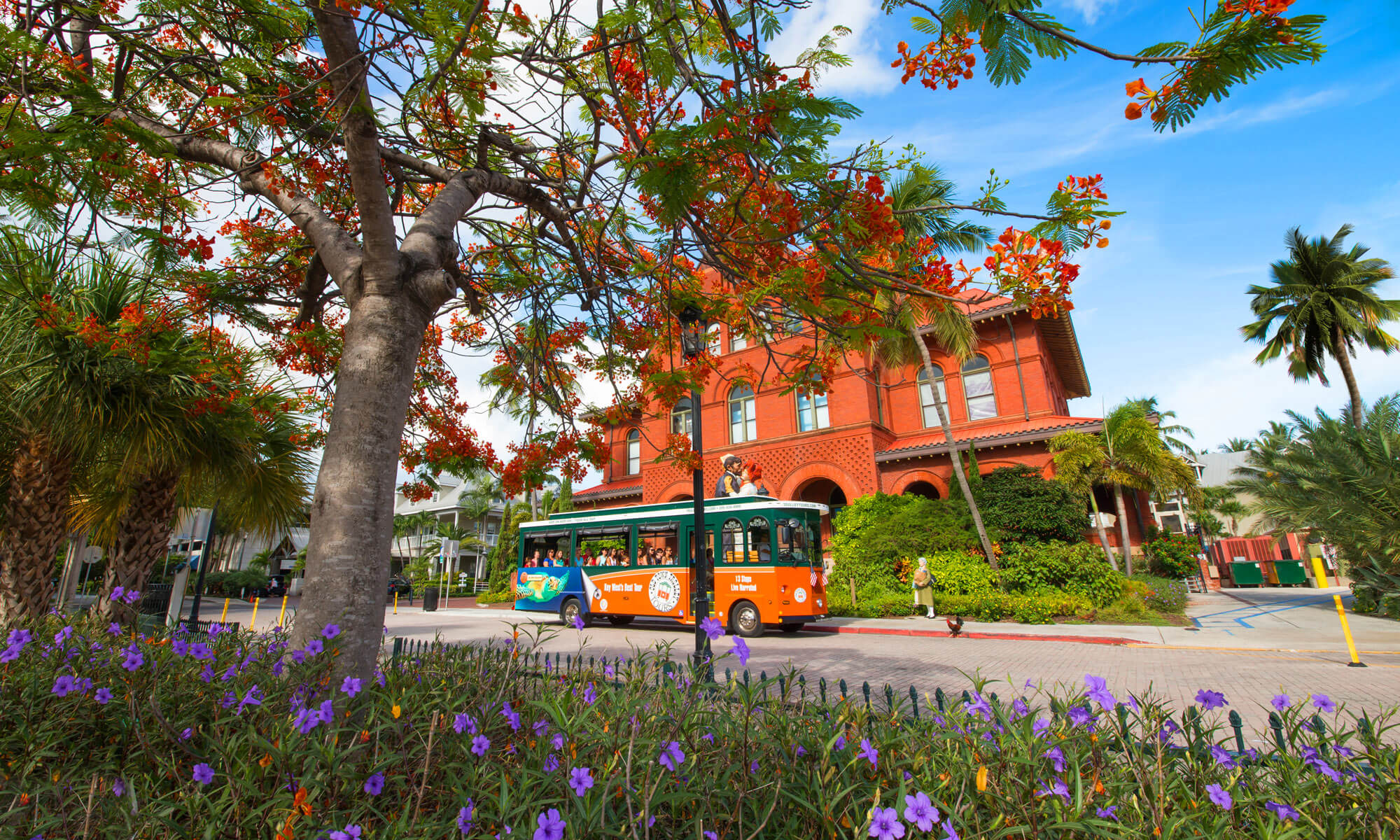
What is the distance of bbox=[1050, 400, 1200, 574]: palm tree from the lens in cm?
1698

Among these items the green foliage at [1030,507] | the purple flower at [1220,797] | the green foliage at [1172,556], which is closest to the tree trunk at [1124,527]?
the green foliage at [1172,556]

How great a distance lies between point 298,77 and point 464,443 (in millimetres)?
3473

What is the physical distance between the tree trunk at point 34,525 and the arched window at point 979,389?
2142 centimetres

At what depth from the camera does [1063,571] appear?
15.5m

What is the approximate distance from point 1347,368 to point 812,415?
660 inches

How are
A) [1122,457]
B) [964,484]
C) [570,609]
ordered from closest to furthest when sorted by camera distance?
[570,609] < [964,484] < [1122,457]

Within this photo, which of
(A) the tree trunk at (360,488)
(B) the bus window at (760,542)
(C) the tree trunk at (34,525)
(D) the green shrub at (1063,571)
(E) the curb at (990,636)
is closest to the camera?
(A) the tree trunk at (360,488)

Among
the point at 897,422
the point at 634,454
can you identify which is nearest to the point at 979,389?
the point at 897,422

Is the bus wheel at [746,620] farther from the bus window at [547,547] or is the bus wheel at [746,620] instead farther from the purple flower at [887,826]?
the purple flower at [887,826]

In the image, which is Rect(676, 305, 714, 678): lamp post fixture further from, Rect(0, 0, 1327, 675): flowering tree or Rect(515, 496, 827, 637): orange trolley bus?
Rect(515, 496, 827, 637): orange trolley bus

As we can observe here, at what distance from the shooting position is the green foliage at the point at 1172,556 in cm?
A: 1911

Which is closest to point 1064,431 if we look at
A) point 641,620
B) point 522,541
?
point 641,620

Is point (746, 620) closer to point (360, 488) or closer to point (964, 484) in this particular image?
point (964, 484)

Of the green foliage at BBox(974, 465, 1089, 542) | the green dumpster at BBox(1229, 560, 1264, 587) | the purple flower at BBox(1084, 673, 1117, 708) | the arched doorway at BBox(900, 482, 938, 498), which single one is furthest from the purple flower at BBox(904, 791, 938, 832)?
the green dumpster at BBox(1229, 560, 1264, 587)
